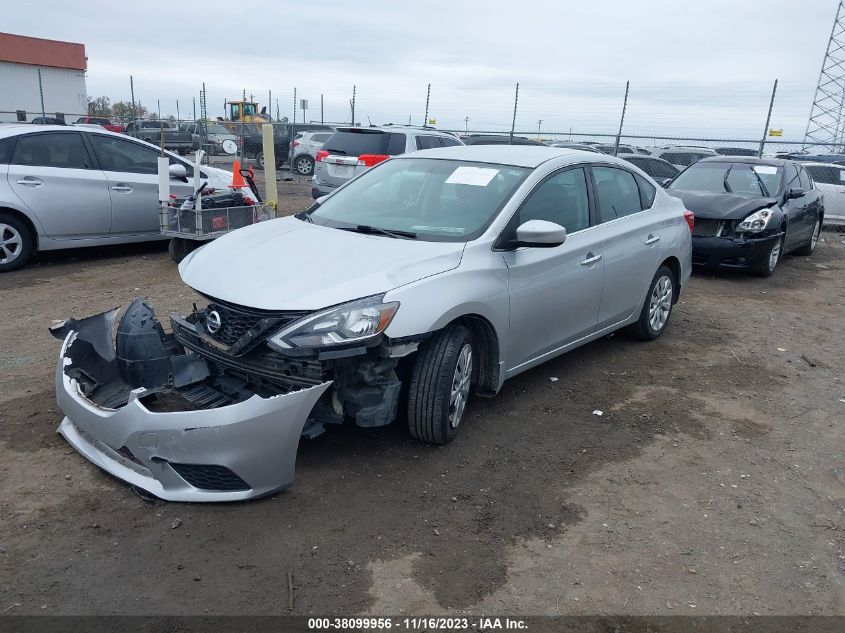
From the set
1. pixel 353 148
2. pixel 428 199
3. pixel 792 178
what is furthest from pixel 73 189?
pixel 792 178

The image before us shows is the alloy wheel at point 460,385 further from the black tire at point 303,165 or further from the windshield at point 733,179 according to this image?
the black tire at point 303,165

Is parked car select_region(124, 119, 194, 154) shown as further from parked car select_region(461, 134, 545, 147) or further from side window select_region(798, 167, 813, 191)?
side window select_region(798, 167, 813, 191)

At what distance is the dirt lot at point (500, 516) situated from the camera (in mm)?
2898

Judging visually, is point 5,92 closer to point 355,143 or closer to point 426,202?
point 355,143

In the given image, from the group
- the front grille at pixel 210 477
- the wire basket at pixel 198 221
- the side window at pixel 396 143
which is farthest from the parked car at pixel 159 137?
the front grille at pixel 210 477

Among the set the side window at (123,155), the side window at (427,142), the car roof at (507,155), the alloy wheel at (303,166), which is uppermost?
the car roof at (507,155)

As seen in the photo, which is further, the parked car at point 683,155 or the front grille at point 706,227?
the parked car at point 683,155

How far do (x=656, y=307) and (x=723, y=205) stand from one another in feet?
12.3

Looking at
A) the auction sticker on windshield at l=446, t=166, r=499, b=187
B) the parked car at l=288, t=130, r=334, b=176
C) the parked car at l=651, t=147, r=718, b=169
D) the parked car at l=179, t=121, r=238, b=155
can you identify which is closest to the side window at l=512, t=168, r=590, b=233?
the auction sticker on windshield at l=446, t=166, r=499, b=187

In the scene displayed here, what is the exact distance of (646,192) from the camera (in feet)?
19.8

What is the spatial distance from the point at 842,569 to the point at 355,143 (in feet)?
34.8

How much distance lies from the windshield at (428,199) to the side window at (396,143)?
710 cm

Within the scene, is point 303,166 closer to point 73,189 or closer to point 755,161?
point 73,189

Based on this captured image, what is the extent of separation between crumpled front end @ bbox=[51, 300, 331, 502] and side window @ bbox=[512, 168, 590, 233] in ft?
6.56
